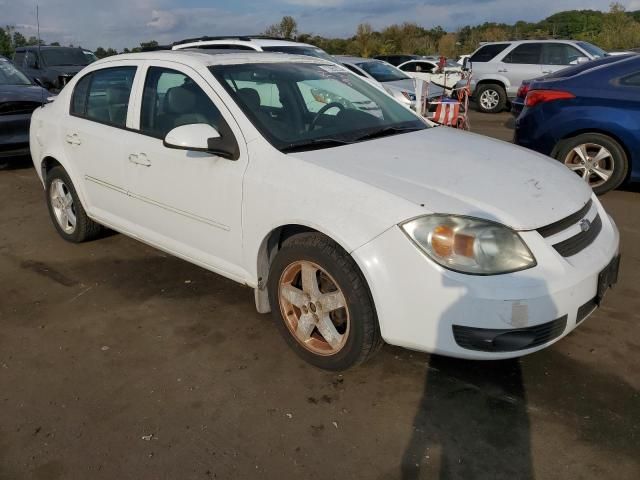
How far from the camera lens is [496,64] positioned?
14.2 metres

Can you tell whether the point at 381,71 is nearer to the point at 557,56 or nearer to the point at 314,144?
the point at 557,56

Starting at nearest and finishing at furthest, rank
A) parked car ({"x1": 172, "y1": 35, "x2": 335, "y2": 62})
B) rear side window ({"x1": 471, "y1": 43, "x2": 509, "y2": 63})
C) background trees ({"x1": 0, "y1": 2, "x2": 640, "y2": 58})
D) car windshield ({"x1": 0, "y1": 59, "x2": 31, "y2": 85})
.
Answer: car windshield ({"x1": 0, "y1": 59, "x2": 31, "y2": 85}) → parked car ({"x1": 172, "y1": 35, "x2": 335, "y2": 62}) → rear side window ({"x1": 471, "y1": 43, "x2": 509, "y2": 63}) → background trees ({"x1": 0, "y1": 2, "x2": 640, "y2": 58})

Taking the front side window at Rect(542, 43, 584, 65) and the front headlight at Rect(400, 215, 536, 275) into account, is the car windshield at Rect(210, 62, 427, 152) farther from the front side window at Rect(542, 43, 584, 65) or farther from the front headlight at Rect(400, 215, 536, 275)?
the front side window at Rect(542, 43, 584, 65)

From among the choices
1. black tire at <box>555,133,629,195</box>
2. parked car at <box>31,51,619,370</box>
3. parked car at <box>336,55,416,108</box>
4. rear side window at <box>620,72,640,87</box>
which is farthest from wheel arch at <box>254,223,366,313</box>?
parked car at <box>336,55,416,108</box>

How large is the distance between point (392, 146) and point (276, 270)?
968mm

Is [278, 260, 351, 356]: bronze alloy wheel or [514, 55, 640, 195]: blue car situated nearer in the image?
[278, 260, 351, 356]: bronze alloy wheel

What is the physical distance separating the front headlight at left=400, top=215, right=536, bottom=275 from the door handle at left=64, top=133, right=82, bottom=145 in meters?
2.98

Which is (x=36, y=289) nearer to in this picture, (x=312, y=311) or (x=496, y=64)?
(x=312, y=311)

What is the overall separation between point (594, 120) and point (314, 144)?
4.03 meters

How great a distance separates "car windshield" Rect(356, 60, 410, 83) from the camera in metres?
12.7

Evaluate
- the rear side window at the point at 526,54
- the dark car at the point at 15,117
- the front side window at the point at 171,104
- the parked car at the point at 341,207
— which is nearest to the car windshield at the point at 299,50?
the dark car at the point at 15,117

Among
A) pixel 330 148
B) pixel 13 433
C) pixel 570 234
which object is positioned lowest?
pixel 13 433

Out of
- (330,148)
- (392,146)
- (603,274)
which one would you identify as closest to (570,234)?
(603,274)

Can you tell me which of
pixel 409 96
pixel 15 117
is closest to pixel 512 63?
pixel 409 96
